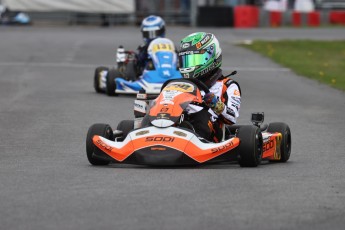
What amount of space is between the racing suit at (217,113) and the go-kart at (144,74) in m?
7.06

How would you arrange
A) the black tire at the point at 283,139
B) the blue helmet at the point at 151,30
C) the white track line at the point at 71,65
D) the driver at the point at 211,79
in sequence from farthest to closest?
the white track line at the point at 71,65, the blue helmet at the point at 151,30, the black tire at the point at 283,139, the driver at the point at 211,79

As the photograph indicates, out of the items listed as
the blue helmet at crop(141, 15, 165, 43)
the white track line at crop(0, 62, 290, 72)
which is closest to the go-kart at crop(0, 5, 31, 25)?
the white track line at crop(0, 62, 290, 72)

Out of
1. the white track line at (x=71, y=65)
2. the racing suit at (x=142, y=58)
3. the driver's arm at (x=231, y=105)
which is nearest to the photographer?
the driver's arm at (x=231, y=105)

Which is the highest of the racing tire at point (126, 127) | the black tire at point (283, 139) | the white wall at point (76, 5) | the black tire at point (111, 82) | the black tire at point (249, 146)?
the black tire at point (249, 146)

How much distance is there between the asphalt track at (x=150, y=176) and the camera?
6480mm

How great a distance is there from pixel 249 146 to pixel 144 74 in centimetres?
872

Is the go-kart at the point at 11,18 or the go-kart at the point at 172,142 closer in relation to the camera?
the go-kart at the point at 172,142

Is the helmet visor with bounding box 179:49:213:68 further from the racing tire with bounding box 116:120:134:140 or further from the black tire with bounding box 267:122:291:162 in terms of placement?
the black tire with bounding box 267:122:291:162

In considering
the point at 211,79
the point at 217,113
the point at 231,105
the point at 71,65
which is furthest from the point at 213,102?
the point at 71,65

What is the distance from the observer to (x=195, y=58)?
9820mm

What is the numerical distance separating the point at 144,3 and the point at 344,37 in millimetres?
7838

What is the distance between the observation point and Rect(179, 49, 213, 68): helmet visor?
9.80 m

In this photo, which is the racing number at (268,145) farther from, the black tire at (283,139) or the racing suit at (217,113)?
the racing suit at (217,113)

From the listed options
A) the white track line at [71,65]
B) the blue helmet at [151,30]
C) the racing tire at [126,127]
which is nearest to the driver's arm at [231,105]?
the racing tire at [126,127]
